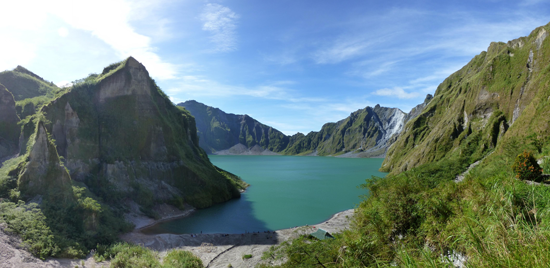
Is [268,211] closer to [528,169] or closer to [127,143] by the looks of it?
[127,143]

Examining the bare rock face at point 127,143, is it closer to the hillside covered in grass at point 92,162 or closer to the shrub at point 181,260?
the hillside covered in grass at point 92,162

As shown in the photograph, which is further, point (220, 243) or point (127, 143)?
point (127, 143)

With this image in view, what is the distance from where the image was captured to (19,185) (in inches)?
1102

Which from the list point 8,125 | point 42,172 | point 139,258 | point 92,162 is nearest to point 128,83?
point 92,162

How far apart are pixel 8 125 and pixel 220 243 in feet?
129

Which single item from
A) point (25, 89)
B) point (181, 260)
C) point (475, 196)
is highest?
point (25, 89)

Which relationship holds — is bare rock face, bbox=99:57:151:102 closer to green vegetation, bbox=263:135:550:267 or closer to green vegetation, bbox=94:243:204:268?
green vegetation, bbox=94:243:204:268

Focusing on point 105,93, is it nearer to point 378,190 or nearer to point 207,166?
point 207,166

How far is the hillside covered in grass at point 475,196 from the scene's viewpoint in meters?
4.84

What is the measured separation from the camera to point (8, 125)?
40281mm

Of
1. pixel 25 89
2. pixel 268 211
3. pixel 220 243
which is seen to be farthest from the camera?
pixel 25 89

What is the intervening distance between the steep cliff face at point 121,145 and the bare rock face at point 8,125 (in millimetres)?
4109

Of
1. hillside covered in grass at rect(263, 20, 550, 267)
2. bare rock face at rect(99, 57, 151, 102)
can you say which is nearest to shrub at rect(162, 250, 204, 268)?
hillside covered in grass at rect(263, 20, 550, 267)

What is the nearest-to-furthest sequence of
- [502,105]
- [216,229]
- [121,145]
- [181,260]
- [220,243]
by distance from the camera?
[181,260], [220,243], [216,229], [121,145], [502,105]
